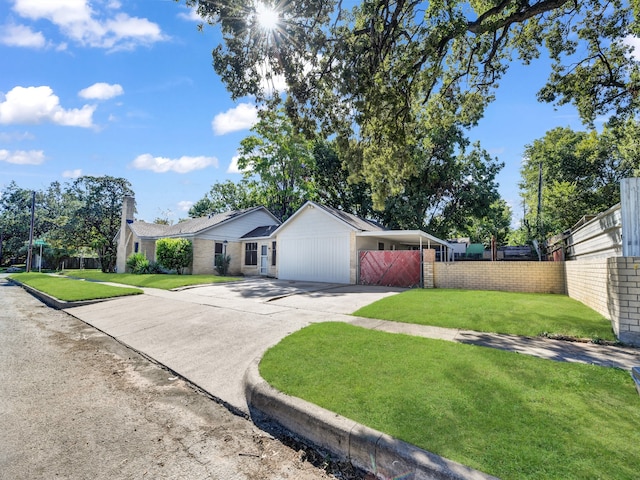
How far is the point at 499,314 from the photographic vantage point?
26.1ft

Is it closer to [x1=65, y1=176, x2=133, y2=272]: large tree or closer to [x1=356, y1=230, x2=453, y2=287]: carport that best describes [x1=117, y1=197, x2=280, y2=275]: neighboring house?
[x1=65, y1=176, x2=133, y2=272]: large tree

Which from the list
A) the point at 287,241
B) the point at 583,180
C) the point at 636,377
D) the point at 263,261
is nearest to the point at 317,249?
the point at 287,241

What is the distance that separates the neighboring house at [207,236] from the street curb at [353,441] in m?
20.9

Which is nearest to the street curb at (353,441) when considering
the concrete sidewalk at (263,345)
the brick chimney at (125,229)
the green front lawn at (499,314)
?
the concrete sidewalk at (263,345)

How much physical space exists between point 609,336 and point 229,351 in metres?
6.93

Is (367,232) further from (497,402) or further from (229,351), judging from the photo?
(497,402)

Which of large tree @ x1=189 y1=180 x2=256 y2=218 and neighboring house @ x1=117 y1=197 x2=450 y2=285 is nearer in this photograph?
neighboring house @ x1=117 y1=197 x2=450 y2=285

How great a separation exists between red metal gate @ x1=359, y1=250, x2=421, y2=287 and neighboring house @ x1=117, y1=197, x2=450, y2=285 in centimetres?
22

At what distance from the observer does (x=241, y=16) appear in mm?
7414

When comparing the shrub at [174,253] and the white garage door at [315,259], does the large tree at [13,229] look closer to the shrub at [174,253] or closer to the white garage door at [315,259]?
the shrub at [174,253]

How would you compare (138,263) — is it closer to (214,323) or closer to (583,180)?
(214,323)

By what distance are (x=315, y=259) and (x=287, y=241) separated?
2.52 meters

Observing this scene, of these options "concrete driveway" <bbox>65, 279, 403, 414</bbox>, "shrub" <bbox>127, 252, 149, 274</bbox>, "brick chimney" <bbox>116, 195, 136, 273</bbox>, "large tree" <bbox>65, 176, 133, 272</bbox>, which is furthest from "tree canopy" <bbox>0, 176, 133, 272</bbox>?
"concrete driveway" <bbox>65, 279, 403, 414</bbox>

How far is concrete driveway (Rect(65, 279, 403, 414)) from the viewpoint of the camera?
544cm
